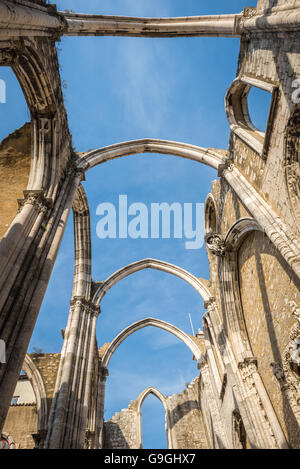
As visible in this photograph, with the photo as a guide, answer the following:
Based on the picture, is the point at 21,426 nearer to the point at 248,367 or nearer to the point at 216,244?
the point at 248,367

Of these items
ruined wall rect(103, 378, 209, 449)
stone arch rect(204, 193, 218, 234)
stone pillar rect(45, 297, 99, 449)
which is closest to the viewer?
stone pillar rect(45, 297, 99, 449)

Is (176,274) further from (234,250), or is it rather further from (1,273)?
(1,273)

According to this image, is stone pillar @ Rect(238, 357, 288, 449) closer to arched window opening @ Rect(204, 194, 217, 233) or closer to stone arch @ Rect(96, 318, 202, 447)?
arched window opening @ Rect(204, 194, 217, 233)

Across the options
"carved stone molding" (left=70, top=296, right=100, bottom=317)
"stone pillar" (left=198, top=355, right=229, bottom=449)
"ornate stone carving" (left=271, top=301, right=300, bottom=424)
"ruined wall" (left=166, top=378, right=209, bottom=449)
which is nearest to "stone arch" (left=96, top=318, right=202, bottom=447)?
"stone pillar" (left=198, top=355, right=229, bottom=449)

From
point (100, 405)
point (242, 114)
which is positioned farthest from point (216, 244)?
point (100, 405)

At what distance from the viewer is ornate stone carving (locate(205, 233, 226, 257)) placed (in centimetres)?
882

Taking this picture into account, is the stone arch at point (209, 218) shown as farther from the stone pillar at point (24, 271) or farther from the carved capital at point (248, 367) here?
the stone pillar at point (24, 271)

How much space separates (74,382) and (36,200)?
4.88 metres

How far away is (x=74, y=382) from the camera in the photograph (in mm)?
7898

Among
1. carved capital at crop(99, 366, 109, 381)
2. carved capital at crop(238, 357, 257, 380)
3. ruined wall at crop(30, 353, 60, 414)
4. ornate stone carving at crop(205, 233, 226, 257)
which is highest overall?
carved capital at crop(99, 366, 109, 381)

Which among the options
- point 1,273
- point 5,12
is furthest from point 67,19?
point 1,273

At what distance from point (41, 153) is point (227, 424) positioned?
873cm

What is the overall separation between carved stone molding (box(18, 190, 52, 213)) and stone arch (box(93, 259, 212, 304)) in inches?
230
